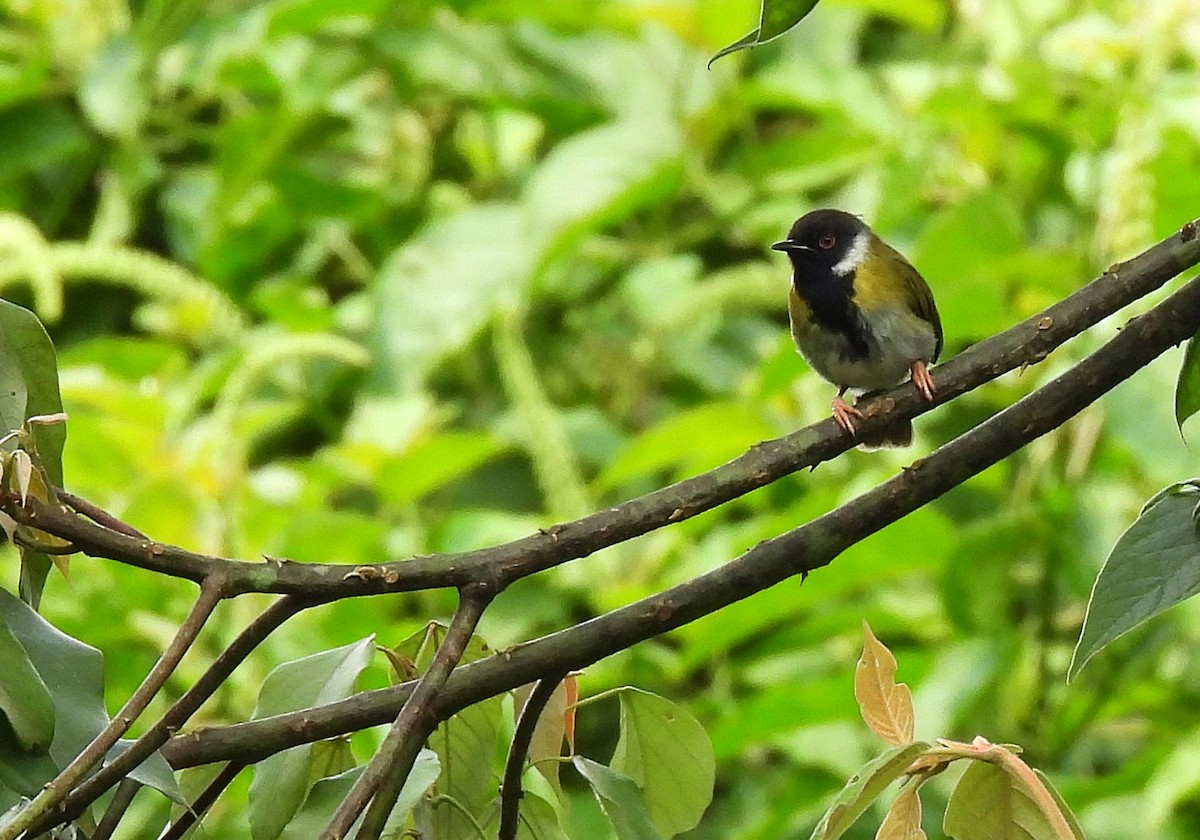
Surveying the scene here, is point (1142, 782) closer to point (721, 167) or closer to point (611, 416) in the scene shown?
point (611, 416)

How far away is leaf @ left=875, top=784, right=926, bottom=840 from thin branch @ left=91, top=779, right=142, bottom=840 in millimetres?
285

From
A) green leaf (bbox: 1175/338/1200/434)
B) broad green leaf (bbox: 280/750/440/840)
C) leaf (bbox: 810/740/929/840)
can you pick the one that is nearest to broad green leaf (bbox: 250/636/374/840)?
broad green leaf (bbox: 280/750/440/840)

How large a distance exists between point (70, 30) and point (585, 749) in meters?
1.51

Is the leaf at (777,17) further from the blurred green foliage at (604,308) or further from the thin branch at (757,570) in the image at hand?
the blurred green foliage at (604,308)

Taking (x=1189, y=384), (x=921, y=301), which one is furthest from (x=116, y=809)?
(x=921, y=301)

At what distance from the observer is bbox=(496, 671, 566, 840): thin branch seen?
0.65m

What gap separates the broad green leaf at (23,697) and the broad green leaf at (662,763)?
0.27 m

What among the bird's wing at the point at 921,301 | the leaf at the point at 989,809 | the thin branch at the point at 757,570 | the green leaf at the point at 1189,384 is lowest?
the leaf at the point at 989,809

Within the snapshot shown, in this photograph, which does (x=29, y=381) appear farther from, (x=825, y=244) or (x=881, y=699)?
(x=825, y=244)

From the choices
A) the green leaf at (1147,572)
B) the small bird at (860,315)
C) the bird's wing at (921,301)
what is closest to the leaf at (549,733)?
the green leaf at (1147,572)

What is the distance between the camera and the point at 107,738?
21.1 inches

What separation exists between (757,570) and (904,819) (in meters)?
0.11

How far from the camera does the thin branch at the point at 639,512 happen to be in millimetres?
567

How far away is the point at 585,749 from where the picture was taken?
218cm
